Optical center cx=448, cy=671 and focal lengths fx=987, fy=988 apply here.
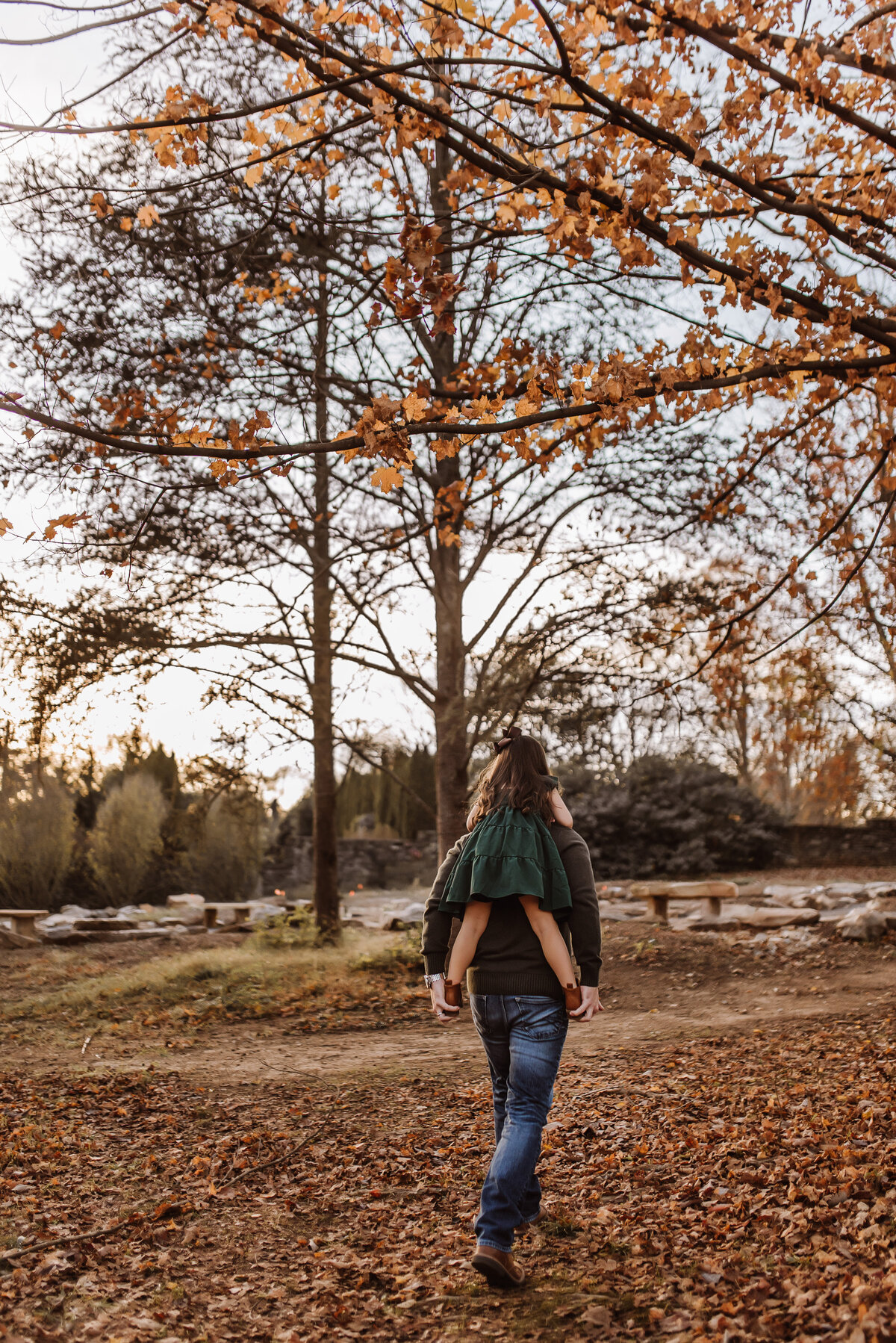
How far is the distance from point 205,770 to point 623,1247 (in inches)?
324

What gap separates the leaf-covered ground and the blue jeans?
10.3 inches

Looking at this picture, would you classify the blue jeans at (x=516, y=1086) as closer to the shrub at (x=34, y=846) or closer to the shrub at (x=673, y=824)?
the shrub at (x=673, y=824)

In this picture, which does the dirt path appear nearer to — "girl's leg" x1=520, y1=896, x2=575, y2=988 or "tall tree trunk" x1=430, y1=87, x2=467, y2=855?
"tall tree trunk" x1=430, y1=87, x2=467, y2=855

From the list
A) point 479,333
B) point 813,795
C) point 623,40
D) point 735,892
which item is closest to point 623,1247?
point 623,40

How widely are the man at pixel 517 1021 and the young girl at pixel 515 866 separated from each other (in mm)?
40

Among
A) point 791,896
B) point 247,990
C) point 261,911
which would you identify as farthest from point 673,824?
point 247,990

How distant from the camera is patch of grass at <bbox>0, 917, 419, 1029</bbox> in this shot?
820 cm

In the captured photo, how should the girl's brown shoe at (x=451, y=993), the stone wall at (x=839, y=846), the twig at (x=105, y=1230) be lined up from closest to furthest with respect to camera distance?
the girl's brown shoe at (x=451, y=993) < the twig at (x=105, y=1230) < the stone wall at (x=839, y=846)

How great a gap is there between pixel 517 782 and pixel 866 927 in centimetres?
858

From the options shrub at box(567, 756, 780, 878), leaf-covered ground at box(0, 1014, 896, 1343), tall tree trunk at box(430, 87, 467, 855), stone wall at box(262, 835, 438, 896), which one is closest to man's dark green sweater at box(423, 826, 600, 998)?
leaf-covered ground at box(0, 1014, 896, 1343)

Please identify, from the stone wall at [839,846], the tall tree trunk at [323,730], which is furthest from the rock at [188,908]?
the stone wall at [839,846]

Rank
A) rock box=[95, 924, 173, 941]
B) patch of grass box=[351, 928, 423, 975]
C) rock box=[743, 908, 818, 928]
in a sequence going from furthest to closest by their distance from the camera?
rock box=[95, 924, 173, 941], rock box=[743, 908, 818, 928], patch of grass box=[351, 928, 423, 975]

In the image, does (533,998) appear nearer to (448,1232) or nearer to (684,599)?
(448,1232)

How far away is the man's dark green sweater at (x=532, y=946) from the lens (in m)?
3.17
